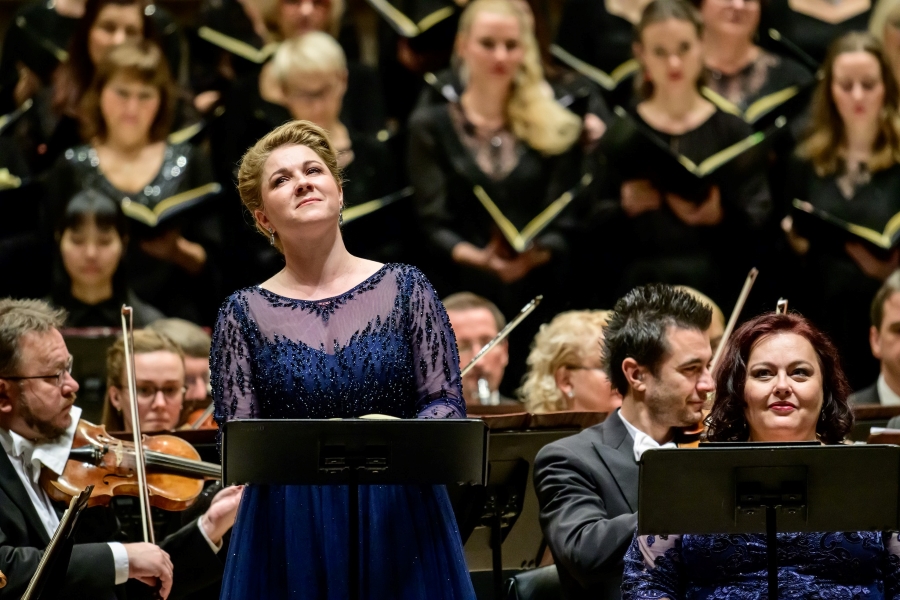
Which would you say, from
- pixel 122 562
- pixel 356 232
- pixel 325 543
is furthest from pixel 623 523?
pixel 356 232

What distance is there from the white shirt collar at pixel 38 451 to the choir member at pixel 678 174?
360cm

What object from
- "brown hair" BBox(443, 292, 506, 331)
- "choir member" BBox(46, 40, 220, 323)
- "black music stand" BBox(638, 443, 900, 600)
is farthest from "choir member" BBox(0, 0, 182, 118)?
"black music stand" BBox(638, 443, 900, 600)

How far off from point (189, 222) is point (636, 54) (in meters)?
2.36

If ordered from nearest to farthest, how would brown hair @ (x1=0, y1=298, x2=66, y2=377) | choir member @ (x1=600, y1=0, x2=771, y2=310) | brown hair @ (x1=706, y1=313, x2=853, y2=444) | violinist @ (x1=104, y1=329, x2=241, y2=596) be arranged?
brown hair @ (x1=706, y1=313, x2=853, y2=444) < brown hair @ (x1=0, y1=298, x2=66, y2=377) < violinist @ (x1=104, y1=329, x2=241, y2=596) < choir member @ (x1=600, y1=0, x2=771, y2=310)

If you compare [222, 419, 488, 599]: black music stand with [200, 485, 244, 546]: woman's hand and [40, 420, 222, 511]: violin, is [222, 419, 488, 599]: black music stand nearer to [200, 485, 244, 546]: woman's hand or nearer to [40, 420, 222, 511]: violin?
[200, 485, 244, 546]: woman's hand

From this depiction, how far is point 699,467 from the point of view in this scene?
8.01 feet

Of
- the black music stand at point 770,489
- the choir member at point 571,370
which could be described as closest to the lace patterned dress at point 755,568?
the black music stand at point 770,489

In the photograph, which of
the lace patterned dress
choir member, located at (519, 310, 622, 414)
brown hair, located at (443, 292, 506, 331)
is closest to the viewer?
the lace patterned dress

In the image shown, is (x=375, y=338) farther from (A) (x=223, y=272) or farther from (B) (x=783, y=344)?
(A) (x=223, y=272)

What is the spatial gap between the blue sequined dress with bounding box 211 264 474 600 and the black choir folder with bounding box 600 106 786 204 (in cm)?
399

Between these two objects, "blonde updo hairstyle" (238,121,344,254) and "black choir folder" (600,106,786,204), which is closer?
"blonde updo hairstyle" (238,121,344,254)

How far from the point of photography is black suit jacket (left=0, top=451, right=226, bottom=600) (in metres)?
2.99

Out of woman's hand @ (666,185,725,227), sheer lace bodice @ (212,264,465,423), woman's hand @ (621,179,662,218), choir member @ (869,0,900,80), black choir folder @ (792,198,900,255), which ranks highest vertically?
choir member @ (869,0,900,80)

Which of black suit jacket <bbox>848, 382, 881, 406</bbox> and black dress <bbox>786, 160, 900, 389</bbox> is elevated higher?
black dress <bbox>786, 160, 900, 389</bbox>
